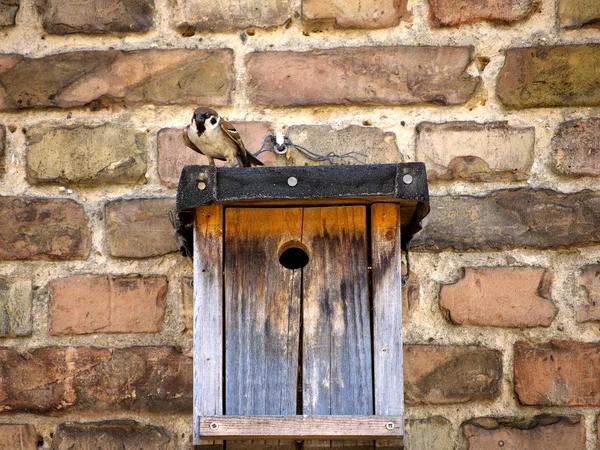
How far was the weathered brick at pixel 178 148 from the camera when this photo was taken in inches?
102

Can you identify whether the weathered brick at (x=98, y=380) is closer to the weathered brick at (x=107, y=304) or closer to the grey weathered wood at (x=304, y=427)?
the weathered brick at (x=107, y=304)

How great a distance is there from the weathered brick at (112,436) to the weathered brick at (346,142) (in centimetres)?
76

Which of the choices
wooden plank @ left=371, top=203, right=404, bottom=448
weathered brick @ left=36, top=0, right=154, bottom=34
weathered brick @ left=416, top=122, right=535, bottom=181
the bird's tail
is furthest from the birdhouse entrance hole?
weathered brick @ left=36, top=0, right=154, bottom=34

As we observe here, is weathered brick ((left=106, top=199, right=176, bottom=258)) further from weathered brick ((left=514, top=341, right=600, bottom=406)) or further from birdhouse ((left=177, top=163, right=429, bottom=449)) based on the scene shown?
weathered brick ((left=514, top=341, right=600, bottom=406))

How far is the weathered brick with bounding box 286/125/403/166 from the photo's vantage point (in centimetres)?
258

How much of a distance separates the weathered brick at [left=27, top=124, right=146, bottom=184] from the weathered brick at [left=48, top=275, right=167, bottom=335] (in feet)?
0.87

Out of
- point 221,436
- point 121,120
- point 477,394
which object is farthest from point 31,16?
point 477,394

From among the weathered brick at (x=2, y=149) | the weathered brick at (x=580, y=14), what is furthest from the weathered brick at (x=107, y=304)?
the weathered brick at (x=580, y=14)

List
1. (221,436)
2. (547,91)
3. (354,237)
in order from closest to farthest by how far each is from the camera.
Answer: (221,436)
(354,237)
(547,91)

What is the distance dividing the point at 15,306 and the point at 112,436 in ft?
1.37

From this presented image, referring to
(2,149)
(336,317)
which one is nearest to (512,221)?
(336,317)

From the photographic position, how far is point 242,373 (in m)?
2.09

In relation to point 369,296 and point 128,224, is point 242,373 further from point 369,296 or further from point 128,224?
point 128,224

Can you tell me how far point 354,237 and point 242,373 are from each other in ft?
1.22
